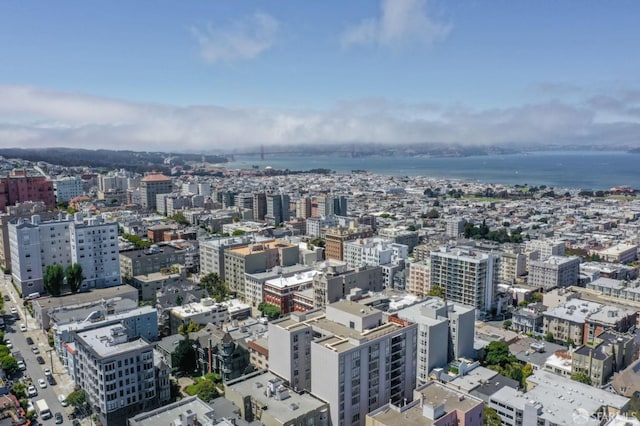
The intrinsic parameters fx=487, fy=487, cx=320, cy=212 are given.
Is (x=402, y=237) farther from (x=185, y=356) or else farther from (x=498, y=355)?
(x=185, y=356)

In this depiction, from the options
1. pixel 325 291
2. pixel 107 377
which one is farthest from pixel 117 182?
pixel 107 377

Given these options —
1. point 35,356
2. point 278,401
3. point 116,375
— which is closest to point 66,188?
point 35,356

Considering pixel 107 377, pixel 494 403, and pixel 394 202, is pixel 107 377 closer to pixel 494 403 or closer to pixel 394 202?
pixel 494 403

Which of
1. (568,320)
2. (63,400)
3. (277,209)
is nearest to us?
(63,400)

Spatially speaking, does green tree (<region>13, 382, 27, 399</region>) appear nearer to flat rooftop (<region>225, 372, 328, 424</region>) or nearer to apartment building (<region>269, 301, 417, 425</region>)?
flat rooftop (<region>225, 372, 328, 424</region>)

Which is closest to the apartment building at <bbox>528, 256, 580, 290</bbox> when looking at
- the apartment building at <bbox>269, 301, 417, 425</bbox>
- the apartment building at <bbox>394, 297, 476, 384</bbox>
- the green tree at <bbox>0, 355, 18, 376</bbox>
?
the apartment building at <bbox>394, 297, 476, 384</bbox>

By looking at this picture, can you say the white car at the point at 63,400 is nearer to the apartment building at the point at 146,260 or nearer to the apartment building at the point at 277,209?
the apartment building at the point at 146,260
